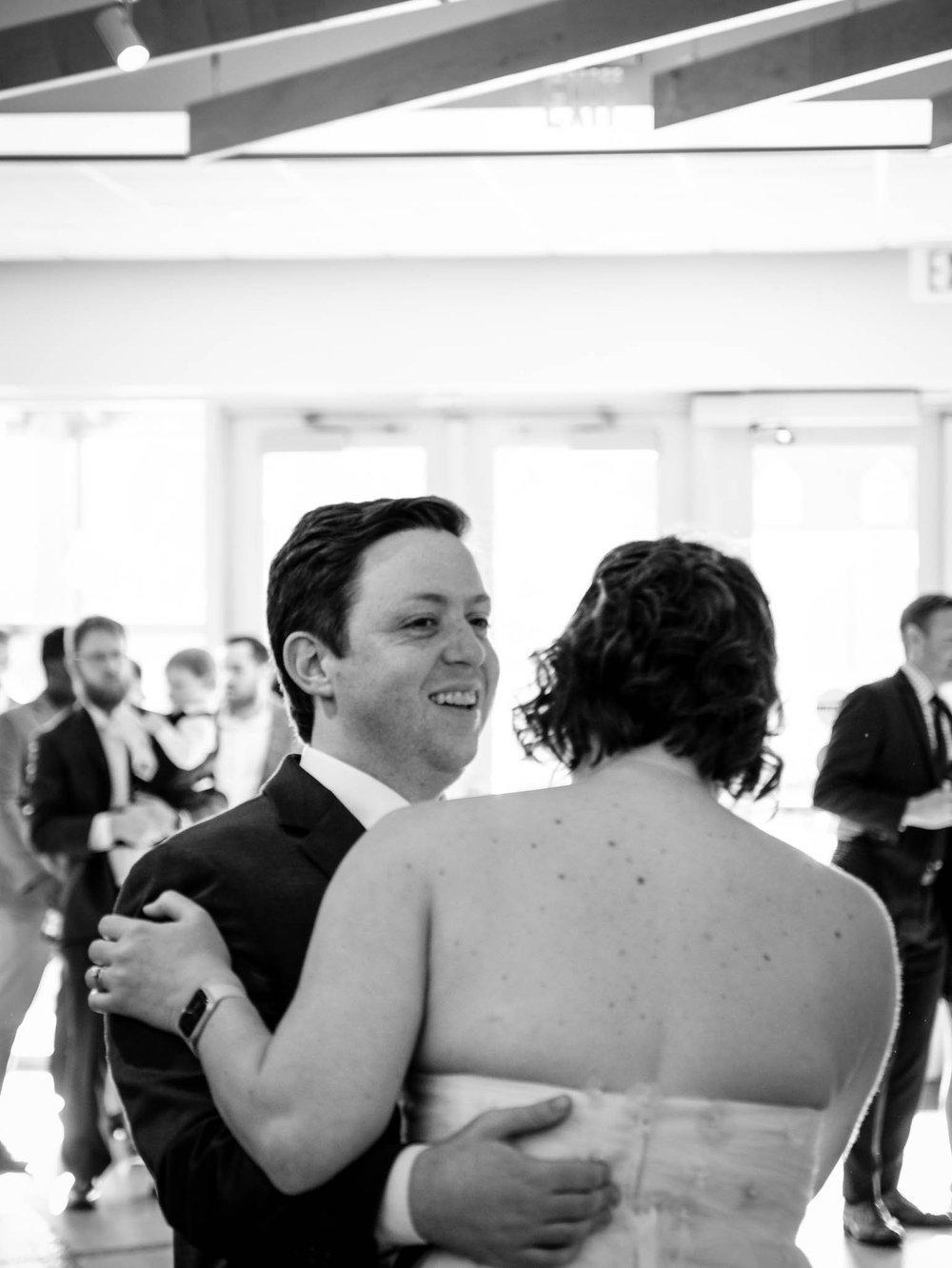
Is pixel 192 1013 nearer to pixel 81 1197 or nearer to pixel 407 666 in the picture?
pixel 407 666

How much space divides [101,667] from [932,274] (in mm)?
3832

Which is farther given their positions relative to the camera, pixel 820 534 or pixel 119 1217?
pixel 820 534

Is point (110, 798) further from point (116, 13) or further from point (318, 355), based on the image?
point (318, 355)

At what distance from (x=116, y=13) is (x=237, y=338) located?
4.08 m

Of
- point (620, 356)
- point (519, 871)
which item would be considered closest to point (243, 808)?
point (519, 871)

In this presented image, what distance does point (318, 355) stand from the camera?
26.9 feet

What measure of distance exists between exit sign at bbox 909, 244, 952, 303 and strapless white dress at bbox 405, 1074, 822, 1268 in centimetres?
624

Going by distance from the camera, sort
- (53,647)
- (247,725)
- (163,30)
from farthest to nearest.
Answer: (247,725), (53,647), (163,30)

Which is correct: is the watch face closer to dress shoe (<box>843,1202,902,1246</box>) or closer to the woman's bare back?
the woman's bare back

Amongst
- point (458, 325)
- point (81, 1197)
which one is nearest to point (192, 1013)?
point (81, 1197)

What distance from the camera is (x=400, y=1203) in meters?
1.28

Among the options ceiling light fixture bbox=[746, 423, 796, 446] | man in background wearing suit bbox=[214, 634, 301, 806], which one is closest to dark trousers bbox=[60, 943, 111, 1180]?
man in background wearing suit bbox=[214, 634, 301, 806]

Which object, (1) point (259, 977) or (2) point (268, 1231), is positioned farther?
(1) point (259, 977)

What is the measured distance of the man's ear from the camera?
169cm
